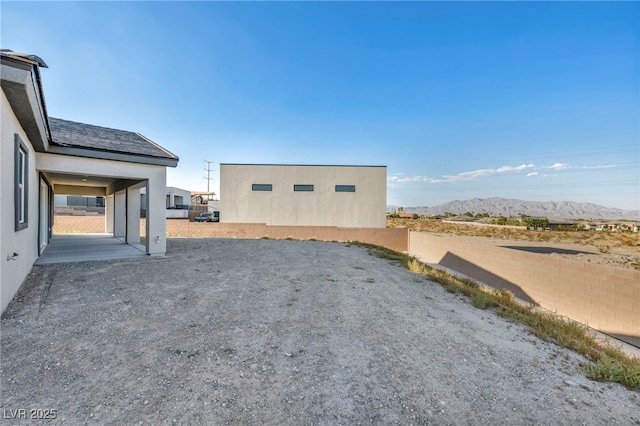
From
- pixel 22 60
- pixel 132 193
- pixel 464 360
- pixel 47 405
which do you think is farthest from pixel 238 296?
pixel 132 193

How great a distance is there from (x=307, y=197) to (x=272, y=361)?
19.2 meters

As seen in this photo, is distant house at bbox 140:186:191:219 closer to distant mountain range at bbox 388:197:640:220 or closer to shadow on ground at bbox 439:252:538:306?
shadow on ground at bbox 439:252:538:306

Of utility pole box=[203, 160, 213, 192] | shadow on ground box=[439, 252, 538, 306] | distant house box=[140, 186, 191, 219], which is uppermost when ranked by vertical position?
utility pole box=[203, 160, 213, 192]

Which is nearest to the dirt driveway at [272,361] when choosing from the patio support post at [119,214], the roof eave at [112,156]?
the roof eave at [112,156]

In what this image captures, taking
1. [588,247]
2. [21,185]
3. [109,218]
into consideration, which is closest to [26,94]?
[21,185]

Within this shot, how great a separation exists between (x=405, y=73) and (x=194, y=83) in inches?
513

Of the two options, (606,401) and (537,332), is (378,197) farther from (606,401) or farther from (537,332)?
(606,401)

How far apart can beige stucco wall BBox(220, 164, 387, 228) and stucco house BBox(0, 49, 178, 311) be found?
31.2 ft

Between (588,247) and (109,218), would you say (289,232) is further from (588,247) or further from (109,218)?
(588,247)

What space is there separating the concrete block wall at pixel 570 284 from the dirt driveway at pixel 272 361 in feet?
17.4

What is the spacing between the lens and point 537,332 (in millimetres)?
5027

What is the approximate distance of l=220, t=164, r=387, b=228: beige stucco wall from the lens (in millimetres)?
22156

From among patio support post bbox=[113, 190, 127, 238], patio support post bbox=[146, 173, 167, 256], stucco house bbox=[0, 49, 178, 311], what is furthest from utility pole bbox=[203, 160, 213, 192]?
patio support post bbox=[146, 173, 167, 256]

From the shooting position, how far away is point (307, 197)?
878 inches
